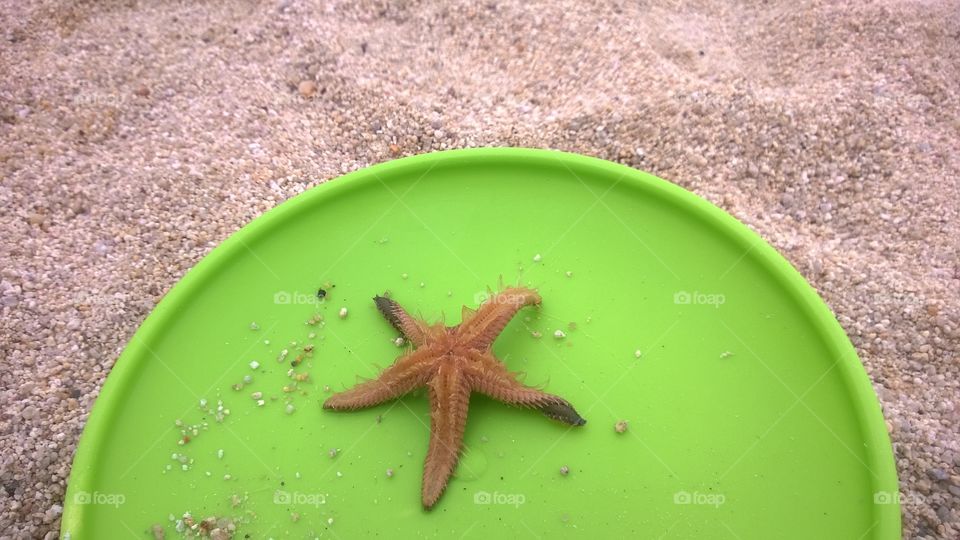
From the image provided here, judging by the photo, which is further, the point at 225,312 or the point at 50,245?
the point at 50,245

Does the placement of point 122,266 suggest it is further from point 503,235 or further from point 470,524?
point 470,524

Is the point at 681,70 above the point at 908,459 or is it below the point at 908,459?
above

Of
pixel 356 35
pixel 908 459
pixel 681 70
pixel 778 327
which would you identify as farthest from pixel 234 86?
pixel 908 459

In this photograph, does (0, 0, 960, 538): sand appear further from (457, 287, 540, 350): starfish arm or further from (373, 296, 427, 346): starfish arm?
(457, 287, 540, 350): starfish arm

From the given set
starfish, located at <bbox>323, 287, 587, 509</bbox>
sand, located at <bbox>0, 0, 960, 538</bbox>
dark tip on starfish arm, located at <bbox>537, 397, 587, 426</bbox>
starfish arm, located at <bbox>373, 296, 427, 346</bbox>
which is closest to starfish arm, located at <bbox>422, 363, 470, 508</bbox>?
starfish, located at <bbox>323, 287, 587, 509</bbox>

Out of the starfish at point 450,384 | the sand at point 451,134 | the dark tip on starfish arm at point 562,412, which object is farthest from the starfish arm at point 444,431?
the sand at point 451,134

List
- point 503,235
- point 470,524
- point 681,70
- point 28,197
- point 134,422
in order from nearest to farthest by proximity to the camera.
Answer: point 470,524, point 134,422, point 503,235, point 28,197, point 681,70
